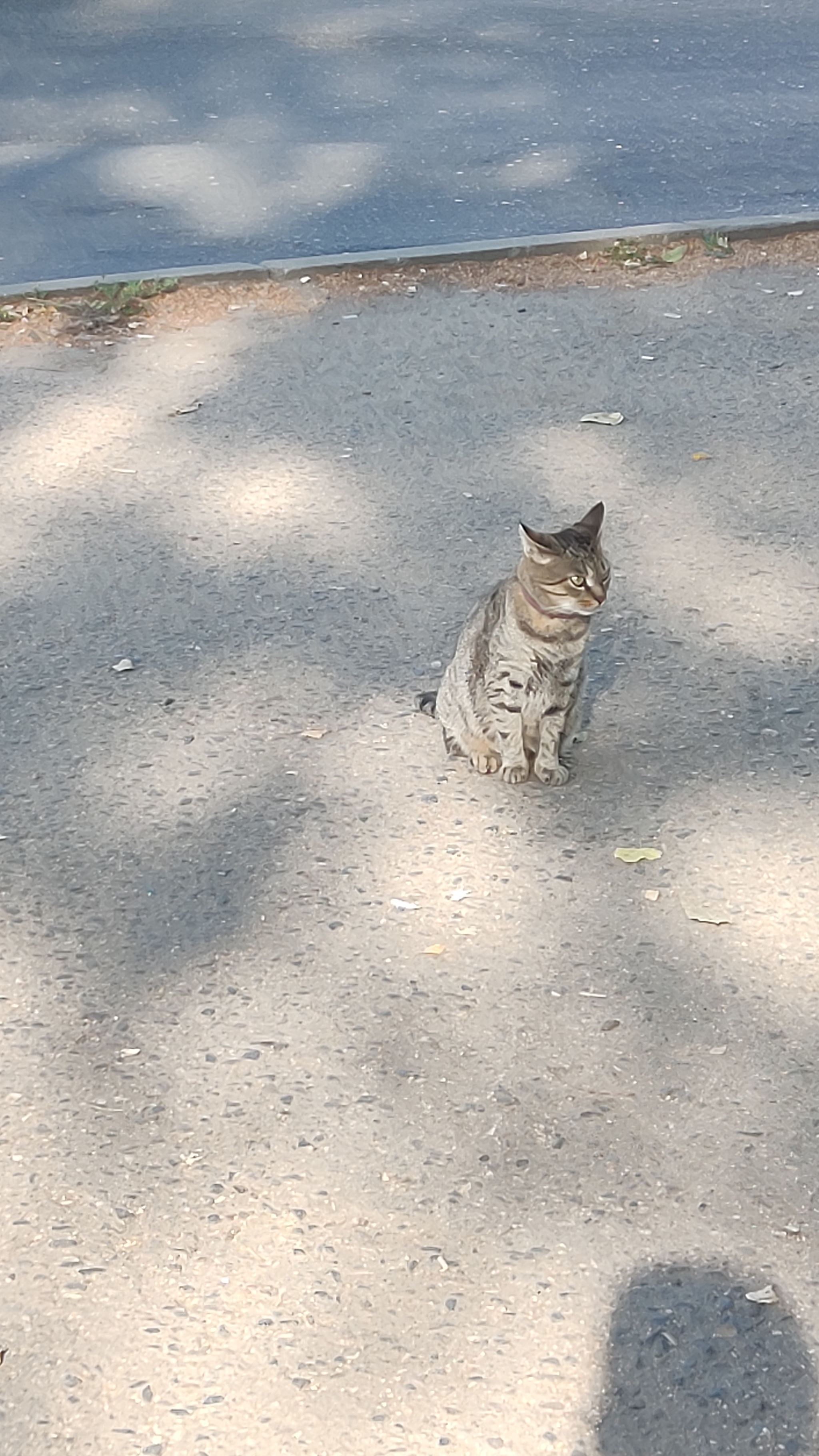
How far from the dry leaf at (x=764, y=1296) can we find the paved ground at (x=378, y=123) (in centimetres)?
561

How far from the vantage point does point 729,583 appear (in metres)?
4.94

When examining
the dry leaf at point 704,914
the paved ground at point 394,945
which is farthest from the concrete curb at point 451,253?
the dry leaf at point 704,914

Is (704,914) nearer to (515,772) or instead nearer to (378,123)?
(515,772)

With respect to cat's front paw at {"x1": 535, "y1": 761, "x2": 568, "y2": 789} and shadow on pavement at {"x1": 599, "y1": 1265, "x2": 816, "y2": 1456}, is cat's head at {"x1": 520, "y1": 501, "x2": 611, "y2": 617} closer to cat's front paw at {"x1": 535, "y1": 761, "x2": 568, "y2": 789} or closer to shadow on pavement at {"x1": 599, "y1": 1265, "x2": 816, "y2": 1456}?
cat's front paw at {"x1": 535, "y1": 761, "x2": 568, "y2": 789}

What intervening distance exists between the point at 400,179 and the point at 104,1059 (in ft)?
19.8

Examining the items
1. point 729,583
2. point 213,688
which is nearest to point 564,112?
point 729,583

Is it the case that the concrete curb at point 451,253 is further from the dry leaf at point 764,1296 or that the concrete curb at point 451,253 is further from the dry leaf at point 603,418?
the dry leaf at point 764,1296

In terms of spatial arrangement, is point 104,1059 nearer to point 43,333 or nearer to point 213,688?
point 213,688

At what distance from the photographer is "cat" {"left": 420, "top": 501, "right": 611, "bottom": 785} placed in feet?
12.1

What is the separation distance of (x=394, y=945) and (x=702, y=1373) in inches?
46.6

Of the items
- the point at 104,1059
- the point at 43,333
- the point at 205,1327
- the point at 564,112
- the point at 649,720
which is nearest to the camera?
the point at 205,1327

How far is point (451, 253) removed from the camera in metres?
7.20

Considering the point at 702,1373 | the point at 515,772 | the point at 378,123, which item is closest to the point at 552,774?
the point at 515,772

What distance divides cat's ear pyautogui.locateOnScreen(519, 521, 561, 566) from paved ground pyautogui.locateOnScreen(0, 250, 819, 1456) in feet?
2.14
